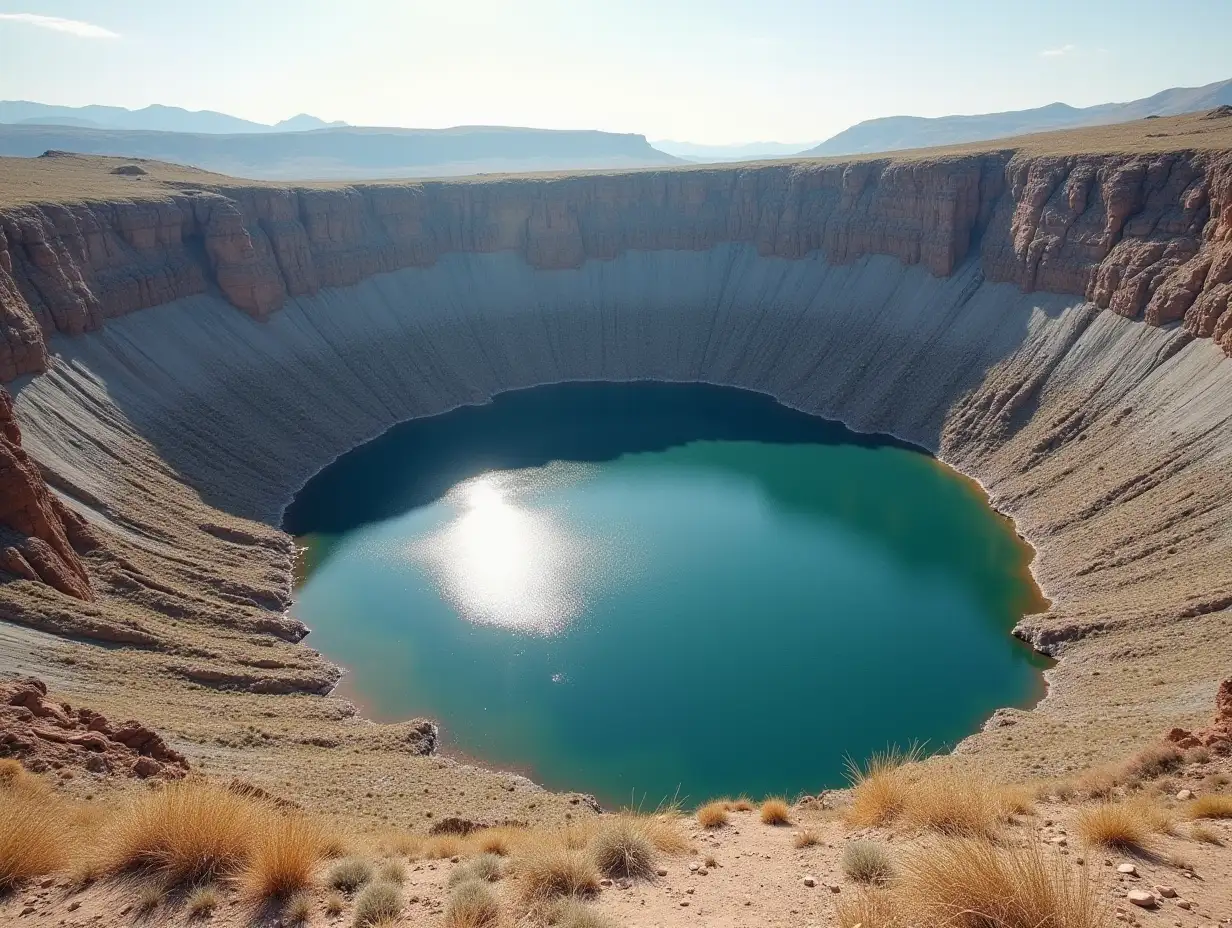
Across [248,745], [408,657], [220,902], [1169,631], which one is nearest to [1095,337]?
[1169,631]

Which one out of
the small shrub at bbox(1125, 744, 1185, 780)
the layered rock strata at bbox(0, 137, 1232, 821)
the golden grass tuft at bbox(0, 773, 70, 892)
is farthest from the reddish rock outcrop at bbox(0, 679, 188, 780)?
the small shrub at bbox(1125, 744, 1185, 780)

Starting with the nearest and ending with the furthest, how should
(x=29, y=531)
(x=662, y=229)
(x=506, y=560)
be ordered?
(x=29, y=531) < (x=506, y=560) < (x=662, y=229)

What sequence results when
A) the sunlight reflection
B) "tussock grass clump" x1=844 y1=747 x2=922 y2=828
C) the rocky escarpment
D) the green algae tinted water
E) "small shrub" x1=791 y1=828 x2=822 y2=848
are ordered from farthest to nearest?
the rocky escarpment
the sunlight reflection
the green algae tinted water
"tussock grass clump" x1=844 y1=747 x2=922 y2=828
"small shrub" x1=791 y1=828 x2=822 y2=848

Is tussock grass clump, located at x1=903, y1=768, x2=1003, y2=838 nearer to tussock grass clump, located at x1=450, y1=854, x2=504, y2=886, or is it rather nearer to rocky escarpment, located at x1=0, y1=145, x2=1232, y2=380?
tussock grass clump, located at x1=450, y1=854, x2=504, y2=886

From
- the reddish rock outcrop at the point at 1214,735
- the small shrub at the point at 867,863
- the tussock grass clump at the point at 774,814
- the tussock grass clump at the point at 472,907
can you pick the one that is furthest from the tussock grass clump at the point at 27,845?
the reddish rock outcrop at the point at 1214,735

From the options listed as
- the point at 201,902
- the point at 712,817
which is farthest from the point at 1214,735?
the point at 201,902

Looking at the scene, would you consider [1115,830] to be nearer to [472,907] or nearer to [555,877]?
[555,877]

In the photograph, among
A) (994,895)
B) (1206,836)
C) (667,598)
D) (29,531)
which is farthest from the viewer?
(667,598)

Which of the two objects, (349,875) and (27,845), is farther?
(349,875)
